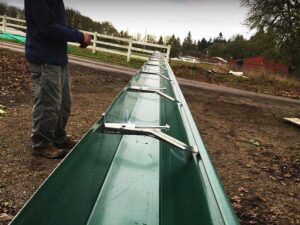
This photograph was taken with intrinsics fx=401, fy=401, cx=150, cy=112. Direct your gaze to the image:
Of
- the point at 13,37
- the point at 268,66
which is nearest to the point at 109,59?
the point at 13,37

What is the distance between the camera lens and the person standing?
12.6 feet

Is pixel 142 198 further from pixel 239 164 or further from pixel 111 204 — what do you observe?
pixel 239 164

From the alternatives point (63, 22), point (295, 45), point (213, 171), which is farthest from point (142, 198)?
point (295, 45)

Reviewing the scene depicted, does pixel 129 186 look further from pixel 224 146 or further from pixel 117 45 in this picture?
pixel 117 45

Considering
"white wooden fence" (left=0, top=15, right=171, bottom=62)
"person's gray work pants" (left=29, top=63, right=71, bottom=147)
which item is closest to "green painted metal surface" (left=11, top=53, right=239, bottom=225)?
"person's gray work pants" (left=29, top=63, right=71, bottom=147)

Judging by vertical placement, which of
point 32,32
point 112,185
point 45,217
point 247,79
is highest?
point 32,32

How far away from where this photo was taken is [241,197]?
412cm

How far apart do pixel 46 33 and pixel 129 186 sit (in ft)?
7.47

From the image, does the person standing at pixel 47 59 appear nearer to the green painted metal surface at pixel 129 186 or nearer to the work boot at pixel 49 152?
the work boot at pixel 49 152

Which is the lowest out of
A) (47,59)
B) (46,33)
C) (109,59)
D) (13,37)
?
(109,59)

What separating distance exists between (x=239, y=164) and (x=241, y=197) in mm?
1238

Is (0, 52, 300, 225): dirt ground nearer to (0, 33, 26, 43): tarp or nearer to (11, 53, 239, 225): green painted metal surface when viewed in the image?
(11, 53, 239, 225): green painted metal surface

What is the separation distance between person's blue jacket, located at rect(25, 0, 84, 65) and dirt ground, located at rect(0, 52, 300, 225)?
3.61 feet

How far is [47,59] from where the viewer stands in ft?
13.0
